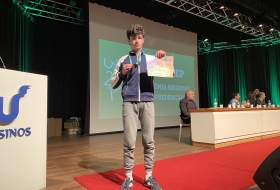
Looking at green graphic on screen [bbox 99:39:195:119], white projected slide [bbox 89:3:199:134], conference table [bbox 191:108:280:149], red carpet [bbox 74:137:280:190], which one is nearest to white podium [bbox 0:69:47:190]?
red carpet [bbox 74:137:280:190]

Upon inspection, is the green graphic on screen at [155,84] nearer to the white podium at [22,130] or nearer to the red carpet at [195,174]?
the red carpet at [195,174]

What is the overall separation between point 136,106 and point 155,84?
16.1 ft

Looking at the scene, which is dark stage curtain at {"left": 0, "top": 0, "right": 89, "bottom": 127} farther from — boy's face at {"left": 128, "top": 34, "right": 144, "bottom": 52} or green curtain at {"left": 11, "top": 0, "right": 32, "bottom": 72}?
boy's face at {"left": 128, "top": 34, "right": 144, "bottom": 52}

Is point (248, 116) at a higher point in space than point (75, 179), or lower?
higher

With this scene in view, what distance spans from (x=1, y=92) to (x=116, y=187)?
1.14m

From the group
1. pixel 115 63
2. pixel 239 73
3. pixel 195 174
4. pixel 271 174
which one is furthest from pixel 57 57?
pixel 239 73

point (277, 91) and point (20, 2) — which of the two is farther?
point (277, 91)

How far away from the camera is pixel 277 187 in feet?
3.43

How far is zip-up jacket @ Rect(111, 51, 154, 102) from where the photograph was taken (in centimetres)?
172

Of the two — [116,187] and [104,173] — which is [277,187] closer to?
[116,187]

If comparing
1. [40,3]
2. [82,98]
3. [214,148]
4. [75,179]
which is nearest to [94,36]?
[40,3]

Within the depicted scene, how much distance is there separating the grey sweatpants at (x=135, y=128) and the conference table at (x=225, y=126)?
215 centimetres

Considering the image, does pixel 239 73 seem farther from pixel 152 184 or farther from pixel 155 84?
pixel 152 184

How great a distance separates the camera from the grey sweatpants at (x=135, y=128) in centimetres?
169
